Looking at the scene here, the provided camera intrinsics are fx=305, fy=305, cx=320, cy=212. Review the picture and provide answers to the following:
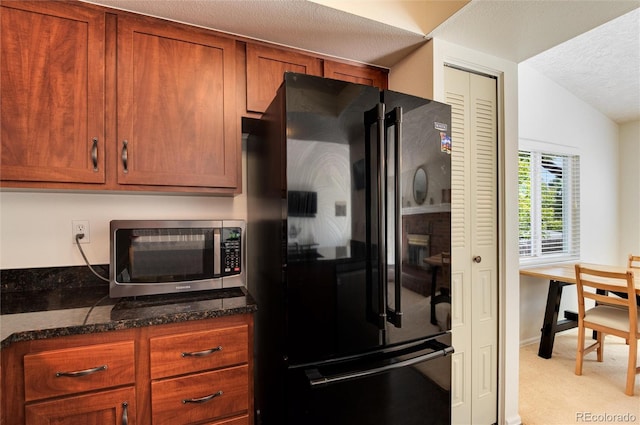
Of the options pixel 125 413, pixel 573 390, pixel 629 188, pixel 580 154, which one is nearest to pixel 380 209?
pixel 125 413

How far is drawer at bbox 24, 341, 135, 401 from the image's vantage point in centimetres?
106

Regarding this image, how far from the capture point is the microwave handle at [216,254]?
4.95ft

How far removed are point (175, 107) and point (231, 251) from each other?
759mm

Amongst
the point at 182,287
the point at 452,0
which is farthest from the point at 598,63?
the point at 182,287

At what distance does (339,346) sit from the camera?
3.96 ft

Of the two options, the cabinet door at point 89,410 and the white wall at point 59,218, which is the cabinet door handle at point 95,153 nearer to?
the white wall at point 59,218

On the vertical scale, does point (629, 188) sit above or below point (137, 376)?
above

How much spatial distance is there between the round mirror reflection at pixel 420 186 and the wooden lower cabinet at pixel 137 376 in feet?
3.02

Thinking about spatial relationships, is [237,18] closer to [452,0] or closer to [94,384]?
[452,0]

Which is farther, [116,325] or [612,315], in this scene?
[612,315]

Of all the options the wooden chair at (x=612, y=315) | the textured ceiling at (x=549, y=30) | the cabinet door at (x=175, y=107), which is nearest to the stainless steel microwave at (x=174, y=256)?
the cabinet door at (x=175, y=107)

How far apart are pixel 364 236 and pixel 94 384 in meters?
1.16

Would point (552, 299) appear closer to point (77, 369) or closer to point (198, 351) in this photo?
point (198, 351)

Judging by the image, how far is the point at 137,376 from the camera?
1.18 meters
